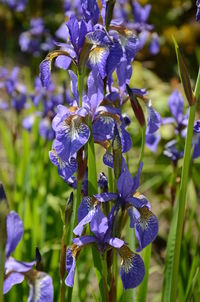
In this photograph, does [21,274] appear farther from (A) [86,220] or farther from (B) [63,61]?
(B) [63,61]

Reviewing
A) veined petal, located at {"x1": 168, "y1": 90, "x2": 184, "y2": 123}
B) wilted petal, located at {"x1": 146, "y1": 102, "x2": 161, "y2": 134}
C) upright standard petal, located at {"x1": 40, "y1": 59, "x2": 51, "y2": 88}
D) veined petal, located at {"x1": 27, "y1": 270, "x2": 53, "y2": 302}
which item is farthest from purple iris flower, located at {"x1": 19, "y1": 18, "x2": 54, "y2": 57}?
veined petal, located at {"x1": 27, "y1": 270, "x2": 53, "y2": 302}

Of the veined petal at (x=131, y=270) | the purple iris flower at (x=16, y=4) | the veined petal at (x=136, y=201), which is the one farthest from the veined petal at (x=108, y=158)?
the purple iris flower at (x=16, y=4)

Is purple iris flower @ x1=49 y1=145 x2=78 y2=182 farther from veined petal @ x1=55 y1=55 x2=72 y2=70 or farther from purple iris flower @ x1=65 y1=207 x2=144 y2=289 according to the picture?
veined petal @ x1=55 y1=55 x2=72 y2=70

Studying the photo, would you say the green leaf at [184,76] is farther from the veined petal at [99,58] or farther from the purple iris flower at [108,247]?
the purple iris flower at [108,247]

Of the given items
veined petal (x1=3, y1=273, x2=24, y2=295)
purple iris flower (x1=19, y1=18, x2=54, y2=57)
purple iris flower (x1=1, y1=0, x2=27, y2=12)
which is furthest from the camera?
purple iris flower (x1=1, y1=0, x2=27, y2=12)

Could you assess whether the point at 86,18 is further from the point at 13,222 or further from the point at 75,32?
the point at 13,222

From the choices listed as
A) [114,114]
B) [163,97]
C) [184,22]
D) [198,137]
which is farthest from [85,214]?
[184,22]
